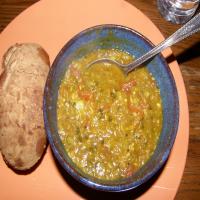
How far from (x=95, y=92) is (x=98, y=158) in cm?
43

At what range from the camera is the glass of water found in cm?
301

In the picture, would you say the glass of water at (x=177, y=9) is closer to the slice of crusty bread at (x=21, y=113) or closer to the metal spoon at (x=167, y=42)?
the metal spoon at (x=167, y=42)

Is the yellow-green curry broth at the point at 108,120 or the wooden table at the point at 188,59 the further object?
the wooden table at the point at 188,59

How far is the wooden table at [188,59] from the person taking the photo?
2801 mm

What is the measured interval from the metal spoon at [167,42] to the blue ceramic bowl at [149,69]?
0.06 metres

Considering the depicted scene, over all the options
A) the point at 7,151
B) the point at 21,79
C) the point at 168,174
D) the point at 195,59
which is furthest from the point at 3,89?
the point at 195,59

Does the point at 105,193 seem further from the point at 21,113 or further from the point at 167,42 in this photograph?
the point at 167,42

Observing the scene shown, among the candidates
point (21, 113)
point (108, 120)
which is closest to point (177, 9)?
point (108, 120)

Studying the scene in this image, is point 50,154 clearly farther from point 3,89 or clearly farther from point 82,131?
point 3,89

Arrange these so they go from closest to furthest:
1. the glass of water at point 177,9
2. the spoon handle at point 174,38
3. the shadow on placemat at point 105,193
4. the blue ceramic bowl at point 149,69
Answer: the blue ceramic bowl at point 149,69 < the spoon handle at point 174,38 < the shadow on placemat at point 105,193 < the glass of water at point 177,9

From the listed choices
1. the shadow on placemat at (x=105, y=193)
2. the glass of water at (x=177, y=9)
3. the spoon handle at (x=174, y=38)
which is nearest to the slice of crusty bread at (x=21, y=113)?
the shadow on placemat at (x=105, y=193)

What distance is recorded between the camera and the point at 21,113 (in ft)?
8.16

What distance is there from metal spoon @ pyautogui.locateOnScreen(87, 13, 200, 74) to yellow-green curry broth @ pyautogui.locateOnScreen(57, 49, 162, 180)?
51 mm

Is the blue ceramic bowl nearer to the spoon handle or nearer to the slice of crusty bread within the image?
the spoon handle
